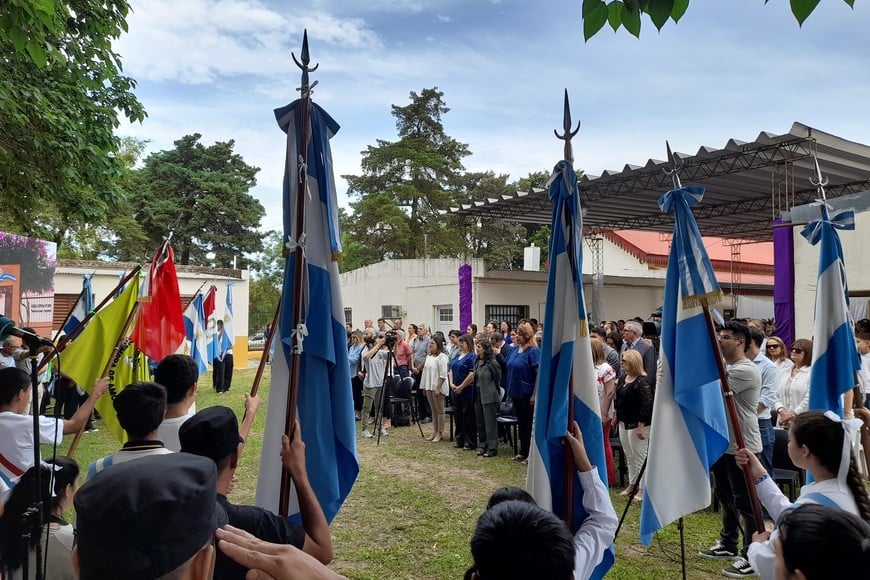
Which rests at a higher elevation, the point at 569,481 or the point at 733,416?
the point at 733,416

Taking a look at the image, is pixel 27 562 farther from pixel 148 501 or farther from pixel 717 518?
pixel 717 518

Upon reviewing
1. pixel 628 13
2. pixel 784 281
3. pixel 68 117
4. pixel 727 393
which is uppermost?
pixel 68 117

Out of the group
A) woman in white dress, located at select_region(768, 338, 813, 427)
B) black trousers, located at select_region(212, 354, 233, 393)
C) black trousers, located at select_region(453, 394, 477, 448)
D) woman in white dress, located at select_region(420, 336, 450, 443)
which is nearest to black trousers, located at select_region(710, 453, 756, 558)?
woman in white dress, located at select_region(768, 338, 813, 427)

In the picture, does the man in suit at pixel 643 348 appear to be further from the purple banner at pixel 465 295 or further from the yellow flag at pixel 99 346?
the purple banner at pixel 465 295

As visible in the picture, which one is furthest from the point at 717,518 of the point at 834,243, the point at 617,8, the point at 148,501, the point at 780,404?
the point at 148,501

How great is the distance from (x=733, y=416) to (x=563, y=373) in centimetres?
99

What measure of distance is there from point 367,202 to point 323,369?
102 feet

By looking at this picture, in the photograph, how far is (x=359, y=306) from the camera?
85.6ft

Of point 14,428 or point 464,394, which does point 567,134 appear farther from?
point 464,394

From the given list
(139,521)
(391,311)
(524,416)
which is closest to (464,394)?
(524,416)

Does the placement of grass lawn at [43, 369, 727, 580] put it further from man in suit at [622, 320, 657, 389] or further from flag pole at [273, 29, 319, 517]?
flag pole at [273, 29, 319, 517]

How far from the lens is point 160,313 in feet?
17.1

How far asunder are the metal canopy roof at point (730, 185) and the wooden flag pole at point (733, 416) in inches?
407

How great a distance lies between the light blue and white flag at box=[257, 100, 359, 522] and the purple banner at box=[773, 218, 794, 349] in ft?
38.2
